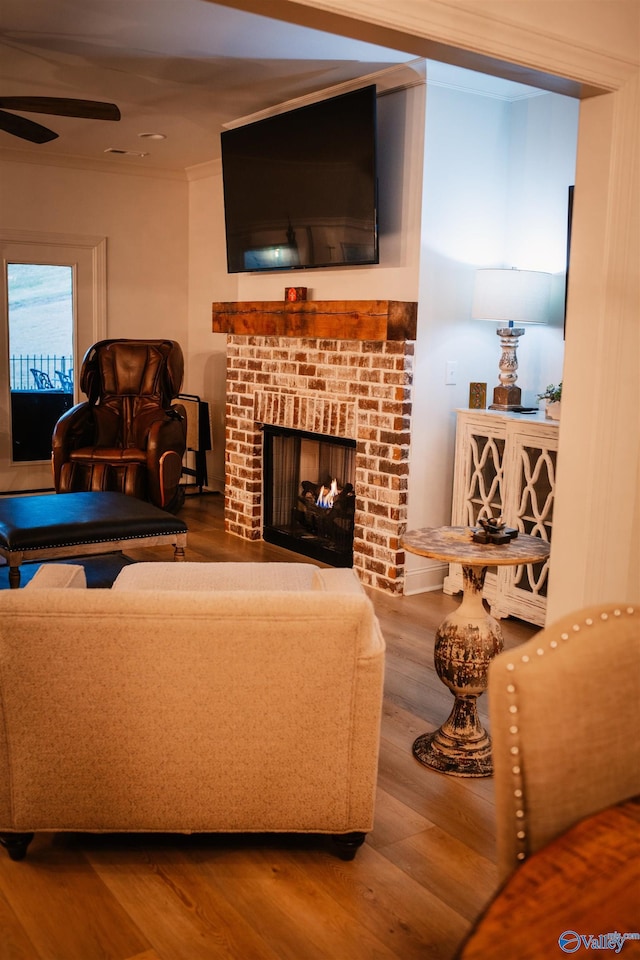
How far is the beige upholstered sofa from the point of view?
2.14 m

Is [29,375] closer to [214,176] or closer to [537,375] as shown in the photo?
[214,176]

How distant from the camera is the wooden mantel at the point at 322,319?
15.0 ft

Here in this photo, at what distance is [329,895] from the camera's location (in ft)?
7.32

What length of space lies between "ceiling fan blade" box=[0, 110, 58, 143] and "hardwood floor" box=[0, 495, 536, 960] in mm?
2990

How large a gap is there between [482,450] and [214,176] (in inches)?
153

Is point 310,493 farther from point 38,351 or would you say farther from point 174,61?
point 38,351

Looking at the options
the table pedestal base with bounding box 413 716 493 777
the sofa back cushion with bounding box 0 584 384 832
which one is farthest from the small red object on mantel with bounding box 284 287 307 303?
the sofa back cushion with bounding box 0 584 384 832

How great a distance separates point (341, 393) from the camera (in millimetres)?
5066

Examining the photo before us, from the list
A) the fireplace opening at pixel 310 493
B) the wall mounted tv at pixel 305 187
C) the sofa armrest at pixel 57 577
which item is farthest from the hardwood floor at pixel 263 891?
the wall mounted tv at pixel 305 187

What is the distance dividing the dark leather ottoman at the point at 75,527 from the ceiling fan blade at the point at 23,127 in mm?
1727

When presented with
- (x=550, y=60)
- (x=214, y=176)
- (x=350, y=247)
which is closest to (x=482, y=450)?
(x=350, y=247)

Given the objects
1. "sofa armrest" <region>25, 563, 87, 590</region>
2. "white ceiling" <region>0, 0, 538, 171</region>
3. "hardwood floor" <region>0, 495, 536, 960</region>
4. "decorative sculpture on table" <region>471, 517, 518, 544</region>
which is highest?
"white ceiling" <region>0, 0, 538, 171</region>

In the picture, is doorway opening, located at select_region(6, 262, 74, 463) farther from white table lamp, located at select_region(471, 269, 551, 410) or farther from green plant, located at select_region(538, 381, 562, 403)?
green plant, located at select_region(538, 381, 562, 403)

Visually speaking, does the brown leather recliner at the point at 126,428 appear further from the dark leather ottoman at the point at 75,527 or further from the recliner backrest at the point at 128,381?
the dark leather ottoman at the point at 75,527
